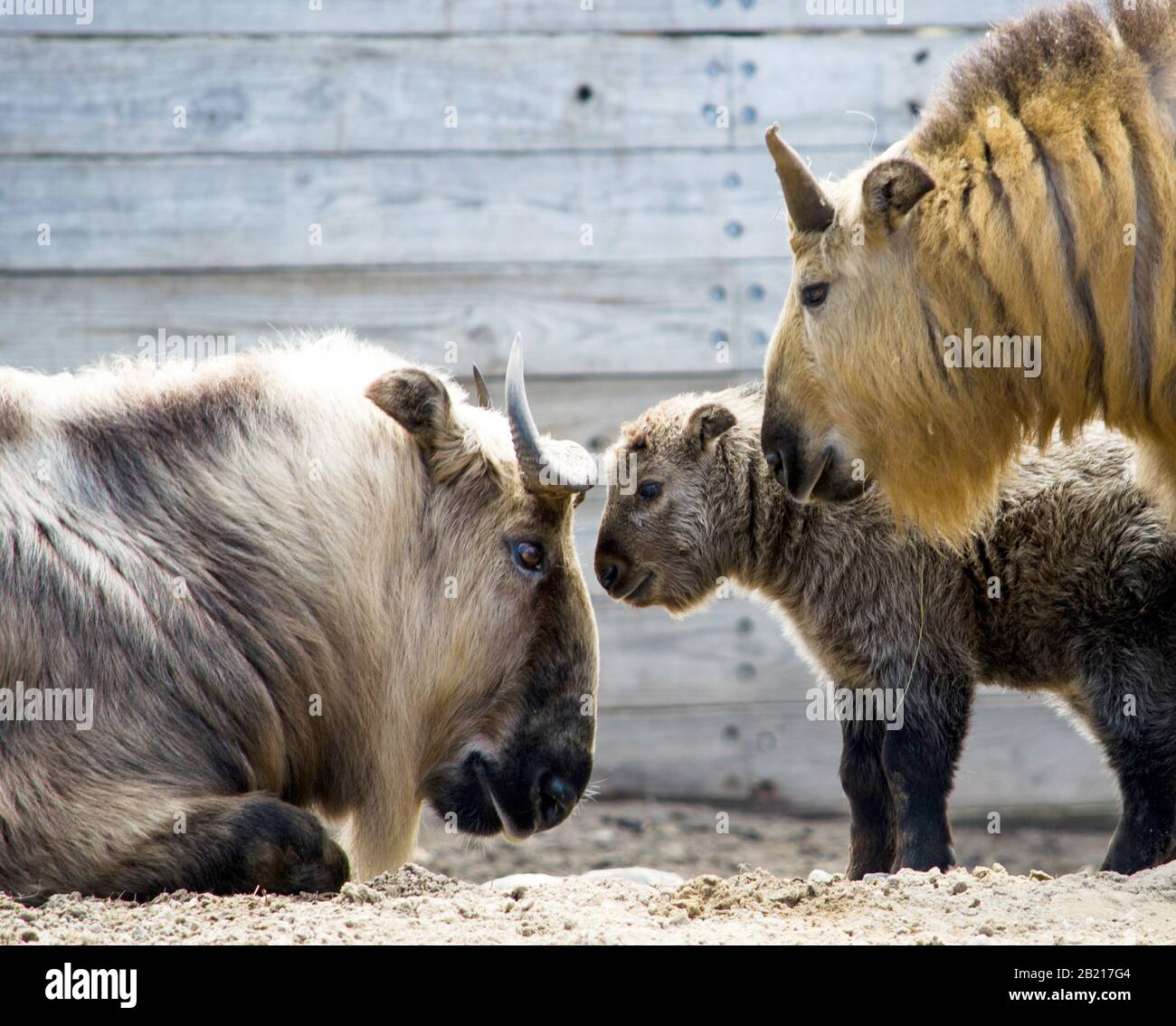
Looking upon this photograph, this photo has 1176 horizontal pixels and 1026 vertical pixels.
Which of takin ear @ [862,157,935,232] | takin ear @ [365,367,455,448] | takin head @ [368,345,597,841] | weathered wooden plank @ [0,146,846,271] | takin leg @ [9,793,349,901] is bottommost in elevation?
takin leg @ [9,793,349,901]

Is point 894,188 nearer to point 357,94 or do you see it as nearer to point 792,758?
point 357,94

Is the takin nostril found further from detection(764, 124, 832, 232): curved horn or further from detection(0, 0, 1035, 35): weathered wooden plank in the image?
detection(0, 0, 1035, 35): weathered wooden plank

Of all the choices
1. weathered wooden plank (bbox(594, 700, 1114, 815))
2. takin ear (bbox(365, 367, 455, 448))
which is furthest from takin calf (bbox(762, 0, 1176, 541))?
weathered wooden plank (bbox(594, 700, 1114, 815))

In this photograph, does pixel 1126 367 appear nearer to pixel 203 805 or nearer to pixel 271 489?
pixel 271 489

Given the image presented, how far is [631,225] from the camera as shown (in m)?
6.13

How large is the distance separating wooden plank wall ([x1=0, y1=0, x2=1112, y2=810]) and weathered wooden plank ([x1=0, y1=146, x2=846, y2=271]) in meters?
0.01

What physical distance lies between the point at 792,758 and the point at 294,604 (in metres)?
3.38

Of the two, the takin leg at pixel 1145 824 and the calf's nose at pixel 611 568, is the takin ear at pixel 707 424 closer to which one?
the calf's nose at pixel 611 568

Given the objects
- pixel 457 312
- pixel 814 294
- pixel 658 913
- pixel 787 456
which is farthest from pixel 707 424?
pixel 658 913

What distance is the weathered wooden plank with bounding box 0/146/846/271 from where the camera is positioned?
580 centimetres

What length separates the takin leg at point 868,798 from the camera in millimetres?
4477

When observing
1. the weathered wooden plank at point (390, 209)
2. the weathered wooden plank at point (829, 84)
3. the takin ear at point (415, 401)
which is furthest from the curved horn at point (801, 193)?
the weathered wooden plank at point (829, 84)

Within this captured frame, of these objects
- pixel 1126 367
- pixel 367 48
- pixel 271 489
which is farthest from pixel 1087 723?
pixel 367 48
